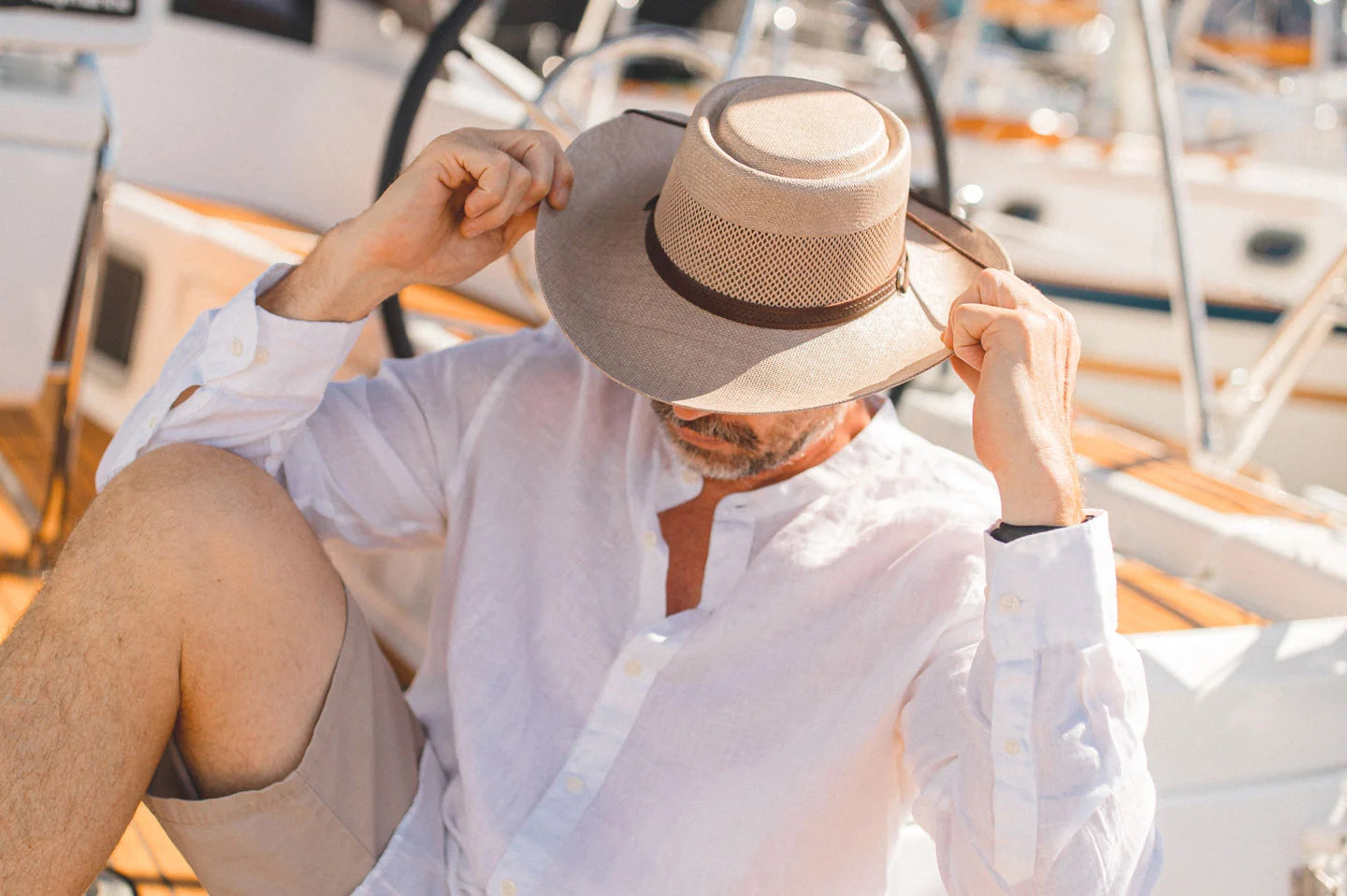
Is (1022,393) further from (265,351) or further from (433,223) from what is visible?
(265,351)

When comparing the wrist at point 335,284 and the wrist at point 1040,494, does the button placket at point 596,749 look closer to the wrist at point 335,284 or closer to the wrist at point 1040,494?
the wrist at point 1040,494

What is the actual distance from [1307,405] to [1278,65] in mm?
6323

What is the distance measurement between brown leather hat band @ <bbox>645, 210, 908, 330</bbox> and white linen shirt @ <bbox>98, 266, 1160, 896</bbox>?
201 mm

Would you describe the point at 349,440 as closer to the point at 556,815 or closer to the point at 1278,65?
the point at 556,815

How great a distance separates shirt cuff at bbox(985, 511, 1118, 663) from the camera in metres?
1.01

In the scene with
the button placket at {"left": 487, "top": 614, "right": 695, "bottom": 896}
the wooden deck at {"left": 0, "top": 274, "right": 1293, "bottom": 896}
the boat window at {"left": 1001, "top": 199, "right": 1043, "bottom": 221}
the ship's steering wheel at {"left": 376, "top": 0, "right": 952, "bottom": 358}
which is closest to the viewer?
the button placket at {"left": 487, "top": 614, "right": 695, "bottom": 896}

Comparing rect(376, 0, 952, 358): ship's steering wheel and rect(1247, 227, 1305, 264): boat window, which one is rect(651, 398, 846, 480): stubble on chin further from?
rect(1247, 227, 1305, 264): boat window

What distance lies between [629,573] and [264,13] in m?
2.99

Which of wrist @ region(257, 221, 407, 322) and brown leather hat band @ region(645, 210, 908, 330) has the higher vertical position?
brown leather hat band @ region(645, 210, 908, 330)

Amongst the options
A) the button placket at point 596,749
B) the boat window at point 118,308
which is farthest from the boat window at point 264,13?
the button placket at point 596,749

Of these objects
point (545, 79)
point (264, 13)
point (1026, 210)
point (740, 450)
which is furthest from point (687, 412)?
point (1026, 210)

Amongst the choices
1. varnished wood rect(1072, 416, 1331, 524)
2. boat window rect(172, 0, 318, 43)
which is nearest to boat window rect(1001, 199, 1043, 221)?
varnished wood rect(1072, 416, 1331, 524)

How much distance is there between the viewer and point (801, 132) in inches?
43.1

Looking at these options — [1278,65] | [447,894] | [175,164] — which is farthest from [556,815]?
[1278,65]
